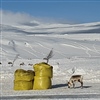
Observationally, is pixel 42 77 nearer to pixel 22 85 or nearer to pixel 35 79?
pixel 35 79

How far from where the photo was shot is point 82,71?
2662 centimetres

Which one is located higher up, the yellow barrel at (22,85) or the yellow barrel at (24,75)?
the yellow barrel at (24,75)

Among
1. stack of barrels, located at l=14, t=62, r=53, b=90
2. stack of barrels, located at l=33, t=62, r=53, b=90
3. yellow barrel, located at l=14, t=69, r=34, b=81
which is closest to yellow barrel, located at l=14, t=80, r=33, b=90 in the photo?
stack of barrels, located at l=14, t=62, r=53, b=90

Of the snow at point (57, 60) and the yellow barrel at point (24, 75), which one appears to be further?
the snow at point (57, 60)

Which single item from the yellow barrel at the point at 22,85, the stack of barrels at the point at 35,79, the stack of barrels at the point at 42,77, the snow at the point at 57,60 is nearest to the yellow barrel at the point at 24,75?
the stack of barrels at the point at 35,79

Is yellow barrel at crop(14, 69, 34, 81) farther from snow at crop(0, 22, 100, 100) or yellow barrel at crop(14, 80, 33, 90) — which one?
snow at crop(0, 22, 100, 100)

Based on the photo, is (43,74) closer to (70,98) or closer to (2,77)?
(70,98)

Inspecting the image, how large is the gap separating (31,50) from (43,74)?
1416 inches

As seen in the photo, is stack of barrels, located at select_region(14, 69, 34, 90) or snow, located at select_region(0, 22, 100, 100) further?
snow, located at select_region(0, 22, 100, 100)

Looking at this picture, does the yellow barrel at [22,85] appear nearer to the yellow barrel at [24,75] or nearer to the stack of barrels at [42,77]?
the yellow barrel at [24,75]

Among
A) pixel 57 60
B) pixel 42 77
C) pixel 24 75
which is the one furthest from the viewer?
pixel 57 60

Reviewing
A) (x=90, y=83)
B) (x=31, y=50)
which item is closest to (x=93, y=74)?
(x=90, y=83)

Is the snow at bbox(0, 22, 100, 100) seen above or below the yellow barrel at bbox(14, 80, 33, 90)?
above

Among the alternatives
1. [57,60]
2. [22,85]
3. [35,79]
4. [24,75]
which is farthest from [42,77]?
[57,60]
